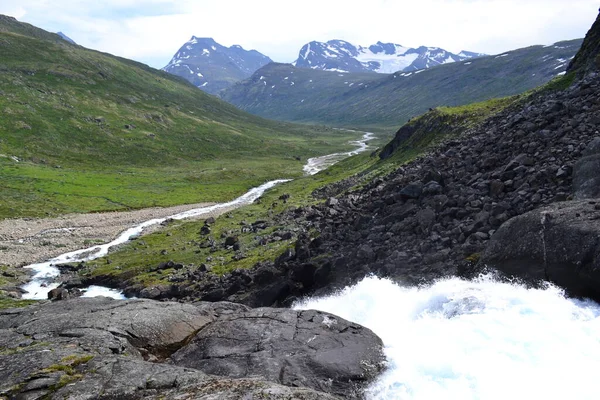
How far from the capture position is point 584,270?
85.7 ft

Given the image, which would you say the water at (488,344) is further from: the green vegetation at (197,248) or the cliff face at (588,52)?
the cliff face at (588,52)

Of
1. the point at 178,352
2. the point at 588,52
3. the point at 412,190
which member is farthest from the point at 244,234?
the point at 588,52

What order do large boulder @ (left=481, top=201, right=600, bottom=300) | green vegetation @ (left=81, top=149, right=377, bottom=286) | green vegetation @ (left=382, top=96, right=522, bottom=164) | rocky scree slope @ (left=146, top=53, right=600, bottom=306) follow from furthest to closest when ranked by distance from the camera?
1. green vegetation @ (left=382, top=96, right=522, bottom=164)
2. green vegetation @ (left=81, top=149, right=377, bottom=286)
3. rocky scree slope @ (left=146, top=53, right=600, bottom=306)
4. large boulder @ (left=481, top=201, right=600, bottom=300)

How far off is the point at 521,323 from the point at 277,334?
1497cm

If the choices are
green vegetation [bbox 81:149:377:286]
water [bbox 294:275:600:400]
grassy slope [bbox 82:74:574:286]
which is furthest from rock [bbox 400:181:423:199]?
green vegetation [bbox 81:149:377:286]

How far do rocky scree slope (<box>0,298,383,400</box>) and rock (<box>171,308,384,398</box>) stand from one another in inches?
2.3

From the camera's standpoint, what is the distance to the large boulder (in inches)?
1030

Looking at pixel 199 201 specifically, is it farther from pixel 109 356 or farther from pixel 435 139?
pixel 109 356

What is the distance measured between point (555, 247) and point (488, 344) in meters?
9.19

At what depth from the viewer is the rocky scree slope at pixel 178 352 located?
2012cm

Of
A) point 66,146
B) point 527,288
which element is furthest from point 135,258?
point 66,146

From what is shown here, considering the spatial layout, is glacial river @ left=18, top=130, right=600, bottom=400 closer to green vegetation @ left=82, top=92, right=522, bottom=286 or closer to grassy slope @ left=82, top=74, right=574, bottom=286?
grassy slope @ left=82, top=74, right=574, bottom=286

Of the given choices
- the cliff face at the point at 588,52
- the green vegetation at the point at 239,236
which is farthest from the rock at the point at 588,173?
the green vegetation at the point at 239,236

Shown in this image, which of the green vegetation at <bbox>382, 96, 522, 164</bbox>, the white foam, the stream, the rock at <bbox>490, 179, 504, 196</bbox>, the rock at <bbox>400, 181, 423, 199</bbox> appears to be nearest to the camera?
the rock at <bbox>490, 179, 504, 196</bbox>
